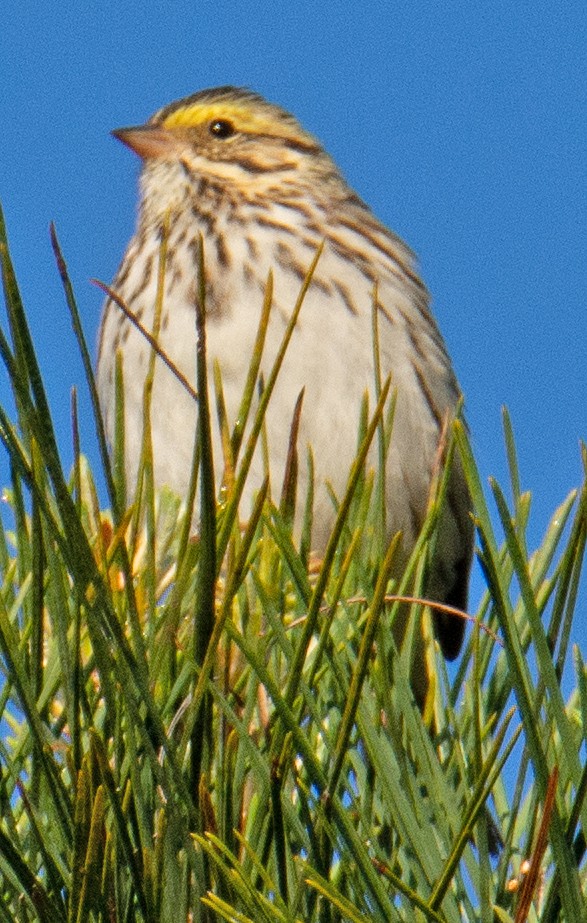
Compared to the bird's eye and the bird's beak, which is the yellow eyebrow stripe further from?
the bird's beak

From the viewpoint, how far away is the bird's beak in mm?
5145

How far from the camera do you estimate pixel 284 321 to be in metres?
3.98

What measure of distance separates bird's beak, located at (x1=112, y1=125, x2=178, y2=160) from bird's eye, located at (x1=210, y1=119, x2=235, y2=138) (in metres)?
0.21

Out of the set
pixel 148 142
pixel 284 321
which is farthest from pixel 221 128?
pixel 284 321

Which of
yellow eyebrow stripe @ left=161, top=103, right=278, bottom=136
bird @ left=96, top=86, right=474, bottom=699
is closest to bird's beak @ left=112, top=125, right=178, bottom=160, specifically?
bird @ left=96, top=86, right=474, bottom=699

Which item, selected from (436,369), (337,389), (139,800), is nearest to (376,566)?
(139,800)

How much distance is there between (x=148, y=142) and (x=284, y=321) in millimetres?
1509

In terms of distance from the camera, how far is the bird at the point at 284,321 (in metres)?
3.97

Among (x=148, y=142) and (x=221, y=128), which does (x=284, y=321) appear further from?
(x=221, y=128)

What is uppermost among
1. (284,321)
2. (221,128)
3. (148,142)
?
(221,128)

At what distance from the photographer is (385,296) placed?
445cm

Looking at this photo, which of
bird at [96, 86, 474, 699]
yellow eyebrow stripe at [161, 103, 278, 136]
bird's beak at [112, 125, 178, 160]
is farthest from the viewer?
yellow eyebrow stripe at [161, 103, 278, 136]

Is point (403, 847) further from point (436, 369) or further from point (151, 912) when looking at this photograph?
point (436, 369)

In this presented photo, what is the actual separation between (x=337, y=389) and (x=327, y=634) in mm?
2871
